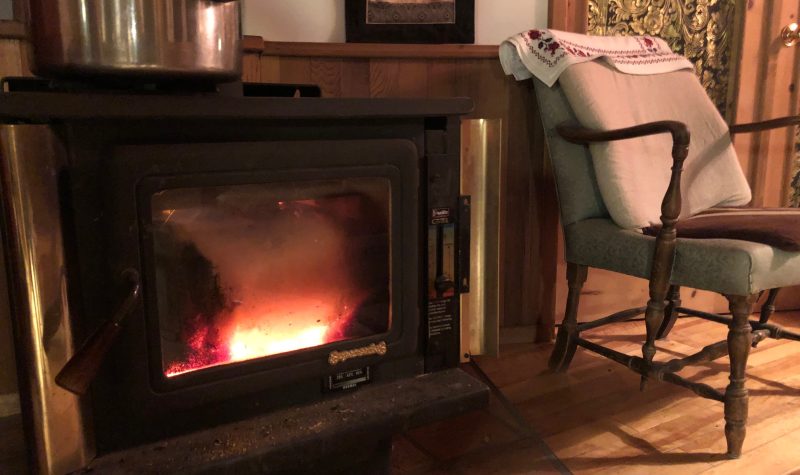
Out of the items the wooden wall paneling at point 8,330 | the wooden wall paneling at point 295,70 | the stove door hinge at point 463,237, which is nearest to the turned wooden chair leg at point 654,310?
the stove door hinge at point 463,237

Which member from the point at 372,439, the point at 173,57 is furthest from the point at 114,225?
the point at 372,439

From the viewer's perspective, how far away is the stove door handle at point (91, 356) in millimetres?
760

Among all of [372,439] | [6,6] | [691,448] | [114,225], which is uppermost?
[6,6]

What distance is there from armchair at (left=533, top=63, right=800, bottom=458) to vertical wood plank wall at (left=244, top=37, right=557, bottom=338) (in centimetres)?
14

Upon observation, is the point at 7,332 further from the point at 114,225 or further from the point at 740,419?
the point at 740,419

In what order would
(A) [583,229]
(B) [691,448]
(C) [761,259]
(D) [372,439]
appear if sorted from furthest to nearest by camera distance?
(A) [583,229], (B) [691,448], (C) [761,259], (D) [372,439]

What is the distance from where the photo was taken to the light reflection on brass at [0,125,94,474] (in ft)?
2.53

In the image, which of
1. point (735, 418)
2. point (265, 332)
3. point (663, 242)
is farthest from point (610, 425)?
point (265, 332)

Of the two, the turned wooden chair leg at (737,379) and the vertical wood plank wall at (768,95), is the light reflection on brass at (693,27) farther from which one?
the turned wooden chair leg at (737,379)

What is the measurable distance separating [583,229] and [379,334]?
25.8 inches

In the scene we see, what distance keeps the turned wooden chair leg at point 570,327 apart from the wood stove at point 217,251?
20.3 inches

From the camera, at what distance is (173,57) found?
83cm

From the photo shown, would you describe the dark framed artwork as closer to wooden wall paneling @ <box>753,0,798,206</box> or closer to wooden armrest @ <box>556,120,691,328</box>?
wooden armrest @ <box>556,120,691,328</box>

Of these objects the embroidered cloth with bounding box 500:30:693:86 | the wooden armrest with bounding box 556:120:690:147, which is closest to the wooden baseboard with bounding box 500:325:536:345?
the wooden armrest with bounding box 556:120:690:147
